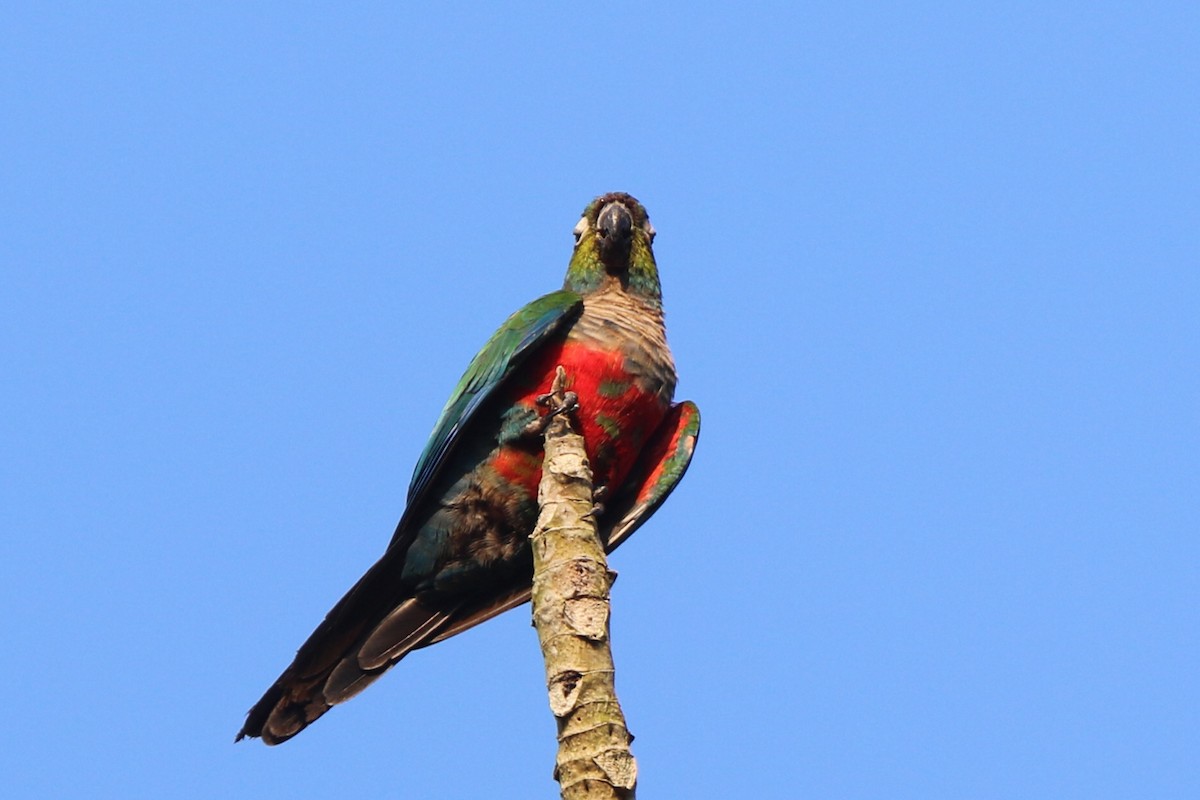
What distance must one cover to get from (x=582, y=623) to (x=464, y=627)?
2.43 metres

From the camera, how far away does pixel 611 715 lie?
15.7 feet

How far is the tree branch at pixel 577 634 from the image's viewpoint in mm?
4598

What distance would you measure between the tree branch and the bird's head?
2.21 metres

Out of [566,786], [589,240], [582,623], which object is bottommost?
[566,786]

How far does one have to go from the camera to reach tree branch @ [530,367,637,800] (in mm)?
4598

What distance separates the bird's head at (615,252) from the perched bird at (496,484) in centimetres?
43

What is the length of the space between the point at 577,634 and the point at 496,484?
210cm

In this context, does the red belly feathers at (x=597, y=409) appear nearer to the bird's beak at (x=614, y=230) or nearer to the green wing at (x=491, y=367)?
the green wing at (x=491, y=367)

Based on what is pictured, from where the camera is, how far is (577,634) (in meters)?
5.01

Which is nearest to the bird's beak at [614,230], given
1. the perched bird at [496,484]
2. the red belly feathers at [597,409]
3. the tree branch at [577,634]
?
the perched bird at [496,484]

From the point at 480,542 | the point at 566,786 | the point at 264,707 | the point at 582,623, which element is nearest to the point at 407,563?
the point at 480,542

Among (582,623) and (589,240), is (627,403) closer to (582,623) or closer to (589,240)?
(589,240)

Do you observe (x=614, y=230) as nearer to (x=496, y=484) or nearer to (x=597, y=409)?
(x=597, y=409)

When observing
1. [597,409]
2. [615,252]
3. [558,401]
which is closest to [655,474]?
[597,409]
